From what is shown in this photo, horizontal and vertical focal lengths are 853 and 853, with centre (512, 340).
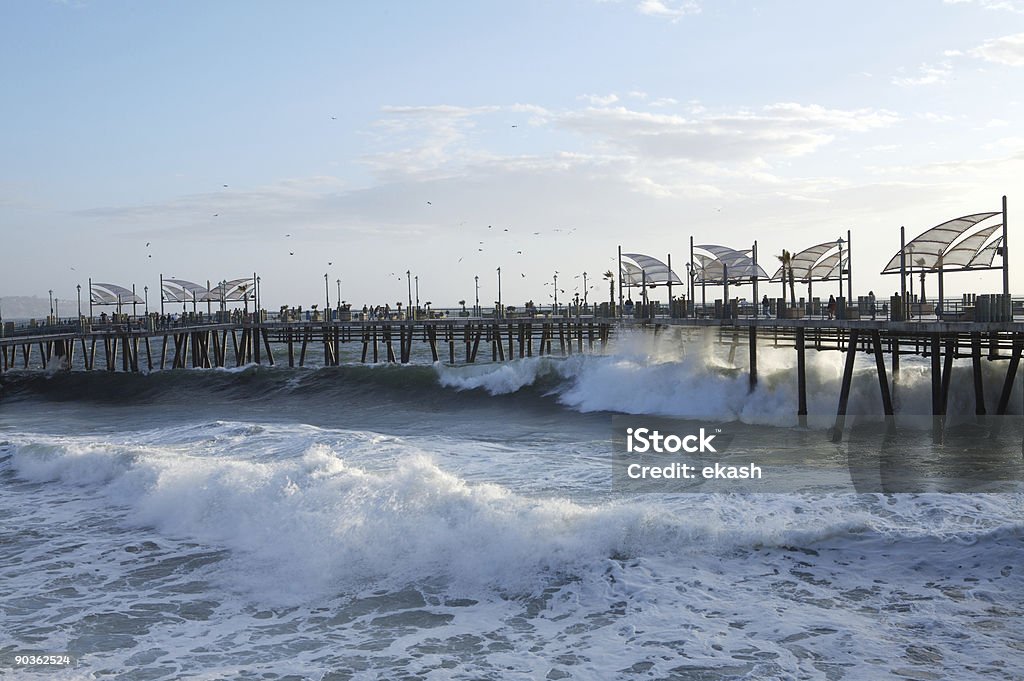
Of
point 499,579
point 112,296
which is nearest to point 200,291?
point 112,296

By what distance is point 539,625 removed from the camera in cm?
992

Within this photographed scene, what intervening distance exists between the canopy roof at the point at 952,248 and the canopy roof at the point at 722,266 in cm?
729

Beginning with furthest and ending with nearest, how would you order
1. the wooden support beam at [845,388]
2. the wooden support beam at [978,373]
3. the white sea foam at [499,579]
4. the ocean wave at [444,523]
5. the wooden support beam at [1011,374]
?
the wooden support beam at [978,373], the wooden support beam at [845,388], the wooden support beam at [1011,374], the ocean wave at [444,523], the white sea foam at [499,579]

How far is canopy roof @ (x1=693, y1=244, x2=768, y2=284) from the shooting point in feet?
126

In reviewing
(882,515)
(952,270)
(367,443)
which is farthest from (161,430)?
(952,270)

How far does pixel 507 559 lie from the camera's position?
12.0m

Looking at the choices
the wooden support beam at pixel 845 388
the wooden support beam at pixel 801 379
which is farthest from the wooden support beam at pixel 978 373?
the wooden support beam at pixel 801 379

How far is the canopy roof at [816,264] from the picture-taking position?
1602 inches

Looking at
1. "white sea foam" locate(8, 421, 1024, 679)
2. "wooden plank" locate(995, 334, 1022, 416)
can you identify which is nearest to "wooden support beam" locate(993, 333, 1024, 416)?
"wooden plank" locate(995, 334, 1022, 416)

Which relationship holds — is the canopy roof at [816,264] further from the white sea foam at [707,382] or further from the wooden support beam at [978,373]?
the wooden support beam at [978,373]

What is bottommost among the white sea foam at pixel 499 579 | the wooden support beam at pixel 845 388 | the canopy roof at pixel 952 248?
the white sea foam at pixel 499 579

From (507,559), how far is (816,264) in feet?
111

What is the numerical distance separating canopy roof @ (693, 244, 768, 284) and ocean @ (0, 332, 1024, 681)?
15822 millimetres

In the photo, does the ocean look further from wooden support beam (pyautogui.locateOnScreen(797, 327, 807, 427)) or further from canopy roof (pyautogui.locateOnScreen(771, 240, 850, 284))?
canopy roof (pyautogui.locateOnScreen(771, 240, 850, 284))
